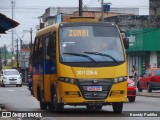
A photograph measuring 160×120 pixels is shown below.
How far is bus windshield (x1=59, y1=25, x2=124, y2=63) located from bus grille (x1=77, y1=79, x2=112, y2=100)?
693mm

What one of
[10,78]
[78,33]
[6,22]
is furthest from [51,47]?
[10,78]

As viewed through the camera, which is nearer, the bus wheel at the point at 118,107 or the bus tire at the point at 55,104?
the bus tire at the point at 55,104

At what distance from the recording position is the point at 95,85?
60.4 ft

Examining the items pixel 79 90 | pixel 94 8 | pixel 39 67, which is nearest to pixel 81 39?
pixel 79 90

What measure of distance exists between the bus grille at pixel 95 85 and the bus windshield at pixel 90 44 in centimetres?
69

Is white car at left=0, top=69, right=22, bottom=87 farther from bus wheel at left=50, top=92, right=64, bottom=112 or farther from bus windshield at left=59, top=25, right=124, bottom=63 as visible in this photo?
bus windshield at left=59, top=25, right=124, bottom=63

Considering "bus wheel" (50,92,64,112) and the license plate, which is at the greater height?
the license plate

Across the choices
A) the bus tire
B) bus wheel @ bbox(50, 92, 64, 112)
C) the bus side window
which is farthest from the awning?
bus wheel @ bbox(50, 92, 64, 112)

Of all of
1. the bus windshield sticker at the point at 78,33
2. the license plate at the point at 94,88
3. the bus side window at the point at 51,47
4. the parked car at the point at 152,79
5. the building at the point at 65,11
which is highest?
the building at the point at 65,11

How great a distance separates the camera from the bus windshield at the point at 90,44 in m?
18.8

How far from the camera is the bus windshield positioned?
18.8 metres

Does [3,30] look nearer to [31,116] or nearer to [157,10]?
[31,116]

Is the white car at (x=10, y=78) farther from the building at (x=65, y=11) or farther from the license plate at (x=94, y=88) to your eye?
the license plate at (x=94, y=88)

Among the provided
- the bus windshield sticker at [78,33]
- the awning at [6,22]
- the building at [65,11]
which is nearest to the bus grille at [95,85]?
the bus windshield sticker at [78,33]
